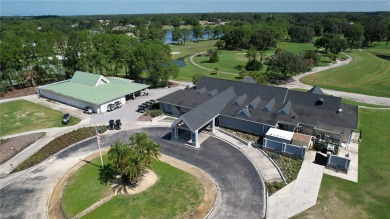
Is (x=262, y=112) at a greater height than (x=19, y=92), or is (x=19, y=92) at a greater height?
(x=262, y=112)

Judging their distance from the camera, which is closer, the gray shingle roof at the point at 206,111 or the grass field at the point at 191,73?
the gray shingle roof at the point at 206,111

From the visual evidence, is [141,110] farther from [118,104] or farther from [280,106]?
[280,106]

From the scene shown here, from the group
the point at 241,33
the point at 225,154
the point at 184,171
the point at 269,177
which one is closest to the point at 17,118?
the point at 184,171

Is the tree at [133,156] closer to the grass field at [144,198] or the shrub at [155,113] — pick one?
the grass field at [144,198]

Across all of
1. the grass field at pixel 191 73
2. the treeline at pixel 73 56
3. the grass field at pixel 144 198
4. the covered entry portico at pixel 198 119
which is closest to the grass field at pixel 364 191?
the grass field at pixel 144 198

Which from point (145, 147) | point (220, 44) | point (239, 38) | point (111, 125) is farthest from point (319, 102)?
point (220, 44)

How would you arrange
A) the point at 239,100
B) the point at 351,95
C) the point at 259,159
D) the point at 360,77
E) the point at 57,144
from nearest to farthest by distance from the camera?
the point at 259,159
the point at 57,144
the point at 239,100
the point at 351,95
the point at 360,77

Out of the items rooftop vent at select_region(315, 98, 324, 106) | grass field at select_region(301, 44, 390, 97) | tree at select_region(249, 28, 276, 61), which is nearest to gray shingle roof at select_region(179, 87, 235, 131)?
rooftop vent at select_region(315, 98, 324, 106)
